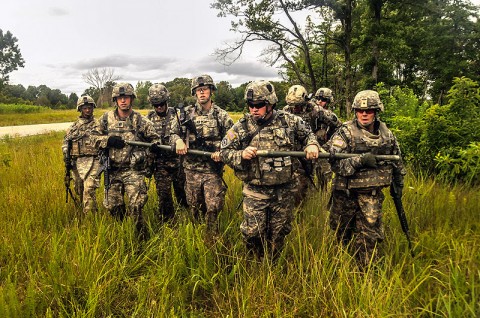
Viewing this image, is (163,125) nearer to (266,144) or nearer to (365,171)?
(266,144)

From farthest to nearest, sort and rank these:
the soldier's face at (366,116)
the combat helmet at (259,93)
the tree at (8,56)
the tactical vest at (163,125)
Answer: the tree at (8,56), the tactical vest at (163,125), the soldier's face at (366,116), the combat helmet at (259,93)

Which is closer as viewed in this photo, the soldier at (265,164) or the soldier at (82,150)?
the soldier at (265,164)

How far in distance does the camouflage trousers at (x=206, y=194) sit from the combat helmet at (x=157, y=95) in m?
1.35

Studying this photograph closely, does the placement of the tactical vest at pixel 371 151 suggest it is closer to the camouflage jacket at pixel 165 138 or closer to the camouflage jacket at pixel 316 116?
the camouflage jacket at pixel 316 116

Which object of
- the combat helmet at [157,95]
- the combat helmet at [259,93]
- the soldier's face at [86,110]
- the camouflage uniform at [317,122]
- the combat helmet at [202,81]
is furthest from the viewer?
the soldier's face at [86,110]

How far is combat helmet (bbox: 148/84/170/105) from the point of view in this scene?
5.01m

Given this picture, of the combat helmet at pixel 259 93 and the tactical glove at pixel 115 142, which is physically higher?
the combat helmet at pixel 259 93

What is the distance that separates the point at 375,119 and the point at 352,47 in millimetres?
14991

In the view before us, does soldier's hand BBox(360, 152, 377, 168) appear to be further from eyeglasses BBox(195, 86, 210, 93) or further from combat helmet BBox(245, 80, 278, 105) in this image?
eyeglasses BBox(195, 86, 210, 93)

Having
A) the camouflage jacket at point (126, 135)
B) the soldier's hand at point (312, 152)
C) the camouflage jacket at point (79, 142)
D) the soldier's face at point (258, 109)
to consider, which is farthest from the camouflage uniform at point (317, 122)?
the camouflage jacket at point (79, 142)

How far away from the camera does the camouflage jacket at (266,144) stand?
3.22 meters

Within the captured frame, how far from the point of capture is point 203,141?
452cm

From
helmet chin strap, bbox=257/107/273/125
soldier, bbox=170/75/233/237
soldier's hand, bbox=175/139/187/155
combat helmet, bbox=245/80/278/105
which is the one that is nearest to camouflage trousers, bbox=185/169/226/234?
soldier, bbox=170/75/233/237

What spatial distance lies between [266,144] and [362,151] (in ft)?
3.36
